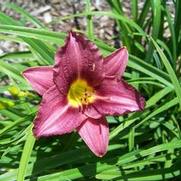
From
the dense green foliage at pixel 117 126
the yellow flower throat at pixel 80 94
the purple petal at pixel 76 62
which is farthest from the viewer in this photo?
the dense green foliage at pixel 117 126

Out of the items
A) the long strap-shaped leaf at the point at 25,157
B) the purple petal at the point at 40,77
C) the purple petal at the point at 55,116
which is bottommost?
the long strap-shaped leaf at the point at 25,157

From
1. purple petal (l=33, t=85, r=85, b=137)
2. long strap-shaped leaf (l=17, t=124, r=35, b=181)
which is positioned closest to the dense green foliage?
long strap-shaped leaf (l=17, t=124, r=35, b=181)

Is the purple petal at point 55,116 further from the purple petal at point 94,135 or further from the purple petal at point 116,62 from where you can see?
the purple petal at point 116,62

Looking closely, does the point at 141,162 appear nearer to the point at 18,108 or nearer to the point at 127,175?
the point at 127,175

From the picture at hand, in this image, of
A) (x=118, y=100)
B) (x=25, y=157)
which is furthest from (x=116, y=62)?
(x=25, y=157)

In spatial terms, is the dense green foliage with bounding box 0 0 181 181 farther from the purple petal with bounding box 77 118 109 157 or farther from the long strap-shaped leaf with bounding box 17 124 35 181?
the purple petal with bounding box 77 118 109 157

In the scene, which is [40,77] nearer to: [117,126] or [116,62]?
[116,62]

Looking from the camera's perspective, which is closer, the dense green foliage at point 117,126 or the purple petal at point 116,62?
the purple petal at point 116,62

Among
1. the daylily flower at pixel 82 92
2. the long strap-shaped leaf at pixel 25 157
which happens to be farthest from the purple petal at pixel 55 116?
the long strap-shaped leaf at pixel 25 157
